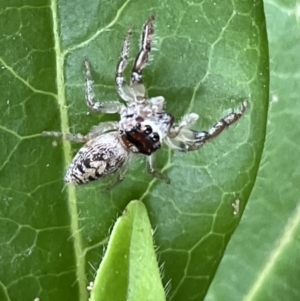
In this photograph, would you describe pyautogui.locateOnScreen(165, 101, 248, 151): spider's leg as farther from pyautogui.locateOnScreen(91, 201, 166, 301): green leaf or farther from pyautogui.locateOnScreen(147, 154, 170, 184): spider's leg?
pyautogui.locateOnScreen(91, 201, 166, 301): green leaf

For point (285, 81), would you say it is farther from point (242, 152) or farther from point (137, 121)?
point (137, 121)

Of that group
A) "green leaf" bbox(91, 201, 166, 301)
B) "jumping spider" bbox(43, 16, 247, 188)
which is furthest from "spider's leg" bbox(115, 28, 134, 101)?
"green leaf" bbox(91, 201, 166, 301)

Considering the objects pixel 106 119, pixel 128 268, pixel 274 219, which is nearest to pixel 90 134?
pixel 106 119

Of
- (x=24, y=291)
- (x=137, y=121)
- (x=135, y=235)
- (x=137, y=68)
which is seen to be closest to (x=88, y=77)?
(x=137, y=68)

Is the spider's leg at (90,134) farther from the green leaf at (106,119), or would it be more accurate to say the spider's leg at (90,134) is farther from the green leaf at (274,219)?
the green leaf at (274,219)

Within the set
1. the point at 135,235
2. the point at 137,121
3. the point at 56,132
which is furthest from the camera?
the point at 137,121

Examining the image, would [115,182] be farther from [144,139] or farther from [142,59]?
[142,59]

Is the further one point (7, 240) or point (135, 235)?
point (7, 240)
